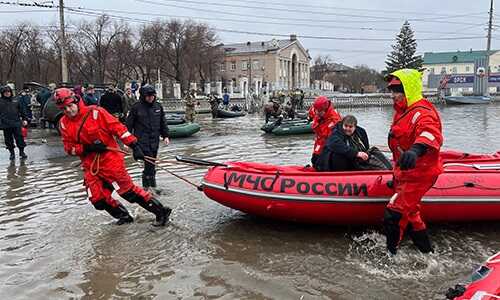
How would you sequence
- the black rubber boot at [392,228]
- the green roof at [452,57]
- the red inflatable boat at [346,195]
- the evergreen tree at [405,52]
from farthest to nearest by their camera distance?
the green roof at [452,57], the evergreen tree at [405,52], the red inflatable boat at [346,195], the black rubber boot at [392,228]

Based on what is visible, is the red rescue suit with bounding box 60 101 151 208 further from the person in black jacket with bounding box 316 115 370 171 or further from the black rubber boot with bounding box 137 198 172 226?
the person in black jacket with bounding box 316 115 370 171

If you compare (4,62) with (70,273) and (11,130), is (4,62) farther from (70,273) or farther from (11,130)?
(70,273)

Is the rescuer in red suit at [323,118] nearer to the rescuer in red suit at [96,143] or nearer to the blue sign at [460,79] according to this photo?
the rescuer in red suit at [96,143]

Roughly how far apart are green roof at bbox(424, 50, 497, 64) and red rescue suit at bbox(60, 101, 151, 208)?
9326 centimetres

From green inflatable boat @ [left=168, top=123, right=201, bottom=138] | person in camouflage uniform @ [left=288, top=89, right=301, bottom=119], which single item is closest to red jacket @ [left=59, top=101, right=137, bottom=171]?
green inflatable boat @ [left=168, top=123, right=201, bottom=138]

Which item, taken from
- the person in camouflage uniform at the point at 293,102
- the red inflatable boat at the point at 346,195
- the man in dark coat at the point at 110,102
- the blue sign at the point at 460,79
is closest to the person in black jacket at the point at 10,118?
the man in dark coat at the point at 110,102

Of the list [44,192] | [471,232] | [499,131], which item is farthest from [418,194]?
[499,131]

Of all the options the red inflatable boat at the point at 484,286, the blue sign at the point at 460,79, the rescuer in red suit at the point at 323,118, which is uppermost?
the blue sign at the point at 460,79

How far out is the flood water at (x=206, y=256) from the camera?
12.9 feet

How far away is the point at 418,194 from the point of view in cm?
408

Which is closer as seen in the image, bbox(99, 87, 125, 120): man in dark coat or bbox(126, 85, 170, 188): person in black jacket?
A: bbox(126, 85, 170, 188): person in black jacket

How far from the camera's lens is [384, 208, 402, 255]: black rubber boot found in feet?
13.7

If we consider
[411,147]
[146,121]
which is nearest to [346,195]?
[411,147]

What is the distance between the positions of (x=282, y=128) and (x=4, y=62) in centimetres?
4281
